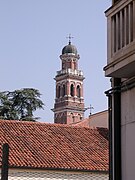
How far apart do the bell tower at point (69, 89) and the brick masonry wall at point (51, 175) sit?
77.3m

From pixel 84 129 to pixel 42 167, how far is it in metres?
6.17

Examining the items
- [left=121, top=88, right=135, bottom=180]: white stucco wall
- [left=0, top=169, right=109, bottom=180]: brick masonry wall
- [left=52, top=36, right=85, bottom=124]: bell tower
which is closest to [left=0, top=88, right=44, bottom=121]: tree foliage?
[left=0, top=169, right=109, bottom=180]: brick masonry wall

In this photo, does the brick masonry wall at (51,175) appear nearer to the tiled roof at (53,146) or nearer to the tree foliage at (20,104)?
the tiled roof at (53,146)

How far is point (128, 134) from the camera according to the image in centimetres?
796

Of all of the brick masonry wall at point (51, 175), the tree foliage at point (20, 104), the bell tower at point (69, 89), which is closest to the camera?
the brick masonry wall at point (51, 175)

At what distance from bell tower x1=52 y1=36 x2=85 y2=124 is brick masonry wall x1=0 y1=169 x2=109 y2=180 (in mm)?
77327

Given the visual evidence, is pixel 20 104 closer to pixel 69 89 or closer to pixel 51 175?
pixel 51 175

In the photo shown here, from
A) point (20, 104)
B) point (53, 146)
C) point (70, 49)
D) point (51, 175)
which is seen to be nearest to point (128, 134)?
Result: point (51, 175)

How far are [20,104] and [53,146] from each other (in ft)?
49.8

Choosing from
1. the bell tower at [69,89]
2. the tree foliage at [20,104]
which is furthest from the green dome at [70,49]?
the tree foliage at [20,104]

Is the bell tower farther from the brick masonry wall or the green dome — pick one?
the brick masonry wall

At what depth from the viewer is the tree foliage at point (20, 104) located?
128 ft

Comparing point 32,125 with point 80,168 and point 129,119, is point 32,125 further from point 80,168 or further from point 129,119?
point 129,119

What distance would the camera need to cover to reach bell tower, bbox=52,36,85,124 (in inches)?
3981
